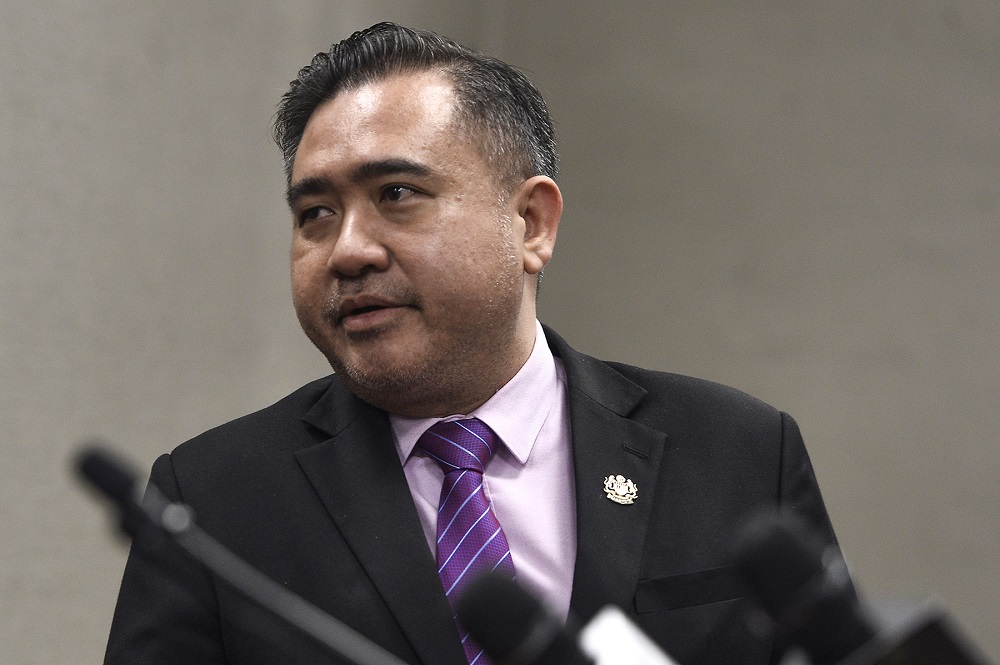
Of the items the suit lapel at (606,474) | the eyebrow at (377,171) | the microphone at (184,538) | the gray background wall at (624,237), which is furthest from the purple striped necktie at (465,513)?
the gray background wall at (624,237)

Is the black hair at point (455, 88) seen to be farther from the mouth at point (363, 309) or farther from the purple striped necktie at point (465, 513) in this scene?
the purple striped necktie at point (465, 513)

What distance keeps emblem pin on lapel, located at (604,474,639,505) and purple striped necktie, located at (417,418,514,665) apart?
173mm

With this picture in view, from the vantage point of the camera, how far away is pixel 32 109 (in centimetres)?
193

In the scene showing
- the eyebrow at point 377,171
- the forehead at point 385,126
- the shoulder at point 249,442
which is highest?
the forehead at point 385,126

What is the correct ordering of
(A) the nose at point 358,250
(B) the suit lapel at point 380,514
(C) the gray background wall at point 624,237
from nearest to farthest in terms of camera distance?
1. (B) the suit lapel at point 380,514
2. (A) the nose at point 358,250
3. (C) the gray background wall at point 624,237

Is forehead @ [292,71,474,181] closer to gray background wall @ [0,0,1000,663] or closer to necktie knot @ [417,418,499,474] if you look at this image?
necktie knot @ [417,418,499,474]

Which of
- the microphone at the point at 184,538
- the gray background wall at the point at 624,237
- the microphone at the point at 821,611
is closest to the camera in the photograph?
the microphone at the point at 821,611

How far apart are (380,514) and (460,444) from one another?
6.6 inches

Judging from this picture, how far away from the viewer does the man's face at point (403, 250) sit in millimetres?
1467

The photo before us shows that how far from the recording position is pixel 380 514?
146 centimetres

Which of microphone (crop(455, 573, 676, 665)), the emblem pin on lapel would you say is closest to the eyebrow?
the emblem pin on lapel

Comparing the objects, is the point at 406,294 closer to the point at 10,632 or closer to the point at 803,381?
the point at 10,632

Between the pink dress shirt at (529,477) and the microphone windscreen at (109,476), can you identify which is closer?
the microphone windscreen at (109,476)

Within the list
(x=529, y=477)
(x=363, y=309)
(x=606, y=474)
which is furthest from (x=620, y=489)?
(x=363, y=309)
